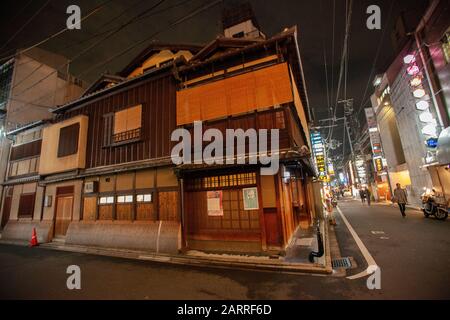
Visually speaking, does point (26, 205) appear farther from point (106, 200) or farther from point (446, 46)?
point (446, 46)

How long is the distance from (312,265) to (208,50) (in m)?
11.4

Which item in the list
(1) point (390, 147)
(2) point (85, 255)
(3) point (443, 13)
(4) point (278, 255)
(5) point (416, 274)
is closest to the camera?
(5) point (416, 274)

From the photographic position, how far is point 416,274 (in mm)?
6051

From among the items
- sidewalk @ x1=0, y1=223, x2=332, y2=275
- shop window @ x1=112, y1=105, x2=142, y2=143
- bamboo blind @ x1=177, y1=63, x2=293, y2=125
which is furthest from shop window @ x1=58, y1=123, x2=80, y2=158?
bamboo blind @ x1=177, y1=63, x2=293, y2=125

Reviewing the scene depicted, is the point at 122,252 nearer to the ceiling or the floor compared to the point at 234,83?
nearer to the floor

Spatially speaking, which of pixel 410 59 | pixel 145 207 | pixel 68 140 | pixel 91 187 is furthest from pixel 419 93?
pixel 68 140

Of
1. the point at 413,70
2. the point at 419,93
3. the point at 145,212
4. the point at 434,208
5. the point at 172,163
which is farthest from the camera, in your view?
the point at 413,70

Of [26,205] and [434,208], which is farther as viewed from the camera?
[26,205]

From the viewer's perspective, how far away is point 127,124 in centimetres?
1316

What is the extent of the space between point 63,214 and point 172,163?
10.3 metres

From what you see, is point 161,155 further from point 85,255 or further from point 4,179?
point 4,179

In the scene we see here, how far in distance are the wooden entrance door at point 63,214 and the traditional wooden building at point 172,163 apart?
0.25 feet

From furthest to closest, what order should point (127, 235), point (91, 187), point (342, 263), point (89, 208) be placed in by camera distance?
point (89, 208)
point (91, 187)
point (127, 235)
point (342, 263)
